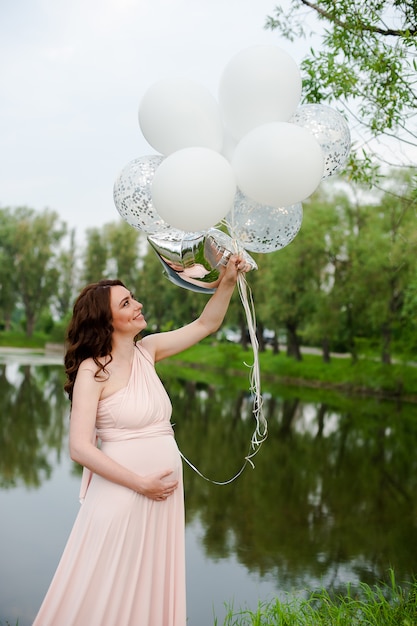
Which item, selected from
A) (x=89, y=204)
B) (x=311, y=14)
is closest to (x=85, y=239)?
(x=89, y=204)

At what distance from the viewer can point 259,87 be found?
2801 millimetres

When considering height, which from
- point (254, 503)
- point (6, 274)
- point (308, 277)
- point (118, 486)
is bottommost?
point (254, 503)

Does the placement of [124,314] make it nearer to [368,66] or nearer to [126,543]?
[126,543]

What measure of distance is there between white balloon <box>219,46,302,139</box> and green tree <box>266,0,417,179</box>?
1751 mm

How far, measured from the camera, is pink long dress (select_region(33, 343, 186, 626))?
8.51 feet

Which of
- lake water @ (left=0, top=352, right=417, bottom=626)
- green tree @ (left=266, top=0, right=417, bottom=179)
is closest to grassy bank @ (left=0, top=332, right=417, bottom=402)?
lake water @ (left=0, top=352, right=417, bottom=626)

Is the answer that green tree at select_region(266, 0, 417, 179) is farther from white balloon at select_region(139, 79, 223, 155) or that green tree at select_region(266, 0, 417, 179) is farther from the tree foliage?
the tree foliage

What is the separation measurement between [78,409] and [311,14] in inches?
152

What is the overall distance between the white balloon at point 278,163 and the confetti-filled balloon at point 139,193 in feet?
1.26

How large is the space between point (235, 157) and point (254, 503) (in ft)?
23.5

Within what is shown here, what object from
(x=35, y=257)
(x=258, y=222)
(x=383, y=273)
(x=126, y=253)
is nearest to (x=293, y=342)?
(x=383, y=273)

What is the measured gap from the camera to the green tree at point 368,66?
4.55 metres

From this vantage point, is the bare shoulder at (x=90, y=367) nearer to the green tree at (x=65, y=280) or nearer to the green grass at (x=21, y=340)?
the green grass at (x=21, y=340)

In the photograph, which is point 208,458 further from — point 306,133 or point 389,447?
point 306,133
